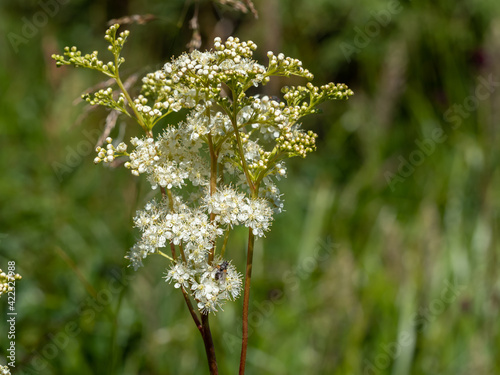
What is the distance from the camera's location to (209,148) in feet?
4.29

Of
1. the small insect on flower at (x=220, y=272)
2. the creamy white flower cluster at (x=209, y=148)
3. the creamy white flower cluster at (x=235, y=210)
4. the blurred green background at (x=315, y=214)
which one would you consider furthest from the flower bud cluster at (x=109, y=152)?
the blurred green background at (x=315, y=214)

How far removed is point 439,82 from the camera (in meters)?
6.39

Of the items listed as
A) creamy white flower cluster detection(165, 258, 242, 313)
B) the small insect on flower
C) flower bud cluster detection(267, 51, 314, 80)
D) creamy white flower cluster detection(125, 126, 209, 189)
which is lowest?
creamy white flower cluster detection(165, 258, 242, 313)

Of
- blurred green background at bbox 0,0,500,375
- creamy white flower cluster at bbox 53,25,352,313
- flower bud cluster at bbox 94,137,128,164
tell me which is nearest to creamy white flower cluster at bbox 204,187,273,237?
creamy white flower cluster at bbox 53,25,352,313

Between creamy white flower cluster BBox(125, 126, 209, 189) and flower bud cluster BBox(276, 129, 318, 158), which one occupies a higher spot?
flower bud cluster BBox(276, 129, 318, 158)

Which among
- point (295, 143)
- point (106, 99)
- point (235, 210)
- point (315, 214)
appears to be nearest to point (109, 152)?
point (106, 99)

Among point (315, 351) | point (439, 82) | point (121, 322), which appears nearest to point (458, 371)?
point (315, 351)

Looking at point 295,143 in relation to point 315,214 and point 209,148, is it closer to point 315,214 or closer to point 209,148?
point 209,148

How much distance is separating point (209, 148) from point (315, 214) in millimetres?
3035

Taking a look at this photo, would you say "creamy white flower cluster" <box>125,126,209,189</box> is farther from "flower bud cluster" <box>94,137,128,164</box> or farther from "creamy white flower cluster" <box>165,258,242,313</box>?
"creamy white flower cluster" <box>165,258,242,313</box>

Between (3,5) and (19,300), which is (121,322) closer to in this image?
(19,300)

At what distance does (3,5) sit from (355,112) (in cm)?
493

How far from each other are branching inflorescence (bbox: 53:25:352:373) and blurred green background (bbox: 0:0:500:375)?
526 millimetres

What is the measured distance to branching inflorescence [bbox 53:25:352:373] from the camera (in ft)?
4.08
